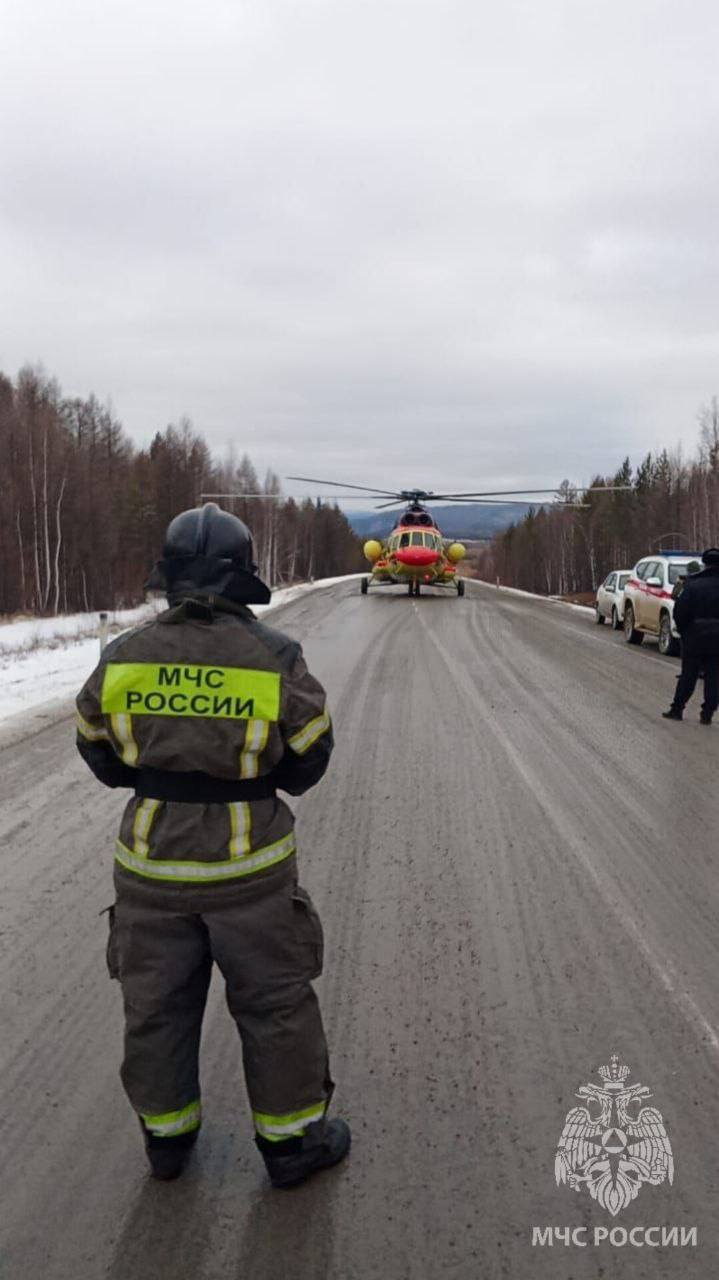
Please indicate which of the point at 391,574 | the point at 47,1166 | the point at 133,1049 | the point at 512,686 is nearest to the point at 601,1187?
the point at 133,1049

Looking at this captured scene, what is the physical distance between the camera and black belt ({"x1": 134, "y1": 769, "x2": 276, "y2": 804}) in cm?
267

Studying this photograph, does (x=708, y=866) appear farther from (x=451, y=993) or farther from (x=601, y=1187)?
(x=601, y=1187)

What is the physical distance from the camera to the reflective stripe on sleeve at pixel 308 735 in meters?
2.73

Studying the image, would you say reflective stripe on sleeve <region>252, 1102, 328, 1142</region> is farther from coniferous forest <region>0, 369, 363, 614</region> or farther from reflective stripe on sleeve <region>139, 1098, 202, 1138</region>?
coniferous forest <region>0, 369, 363, 614</region>

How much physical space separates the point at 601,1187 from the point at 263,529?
79020mm

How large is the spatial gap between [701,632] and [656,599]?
8.28m

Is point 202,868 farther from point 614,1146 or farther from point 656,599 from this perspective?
point 656,599

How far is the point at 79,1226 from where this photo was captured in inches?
104

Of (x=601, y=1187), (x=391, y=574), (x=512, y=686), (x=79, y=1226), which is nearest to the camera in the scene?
(x=79, y=1226)

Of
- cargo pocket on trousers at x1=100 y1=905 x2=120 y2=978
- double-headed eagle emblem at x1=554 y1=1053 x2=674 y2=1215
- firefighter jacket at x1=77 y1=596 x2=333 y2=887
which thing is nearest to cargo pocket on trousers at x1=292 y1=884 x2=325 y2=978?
firefighter jacket at x1=77 y1=596 x2=333 y2=887

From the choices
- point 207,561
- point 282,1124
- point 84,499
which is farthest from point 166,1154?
point 84,499

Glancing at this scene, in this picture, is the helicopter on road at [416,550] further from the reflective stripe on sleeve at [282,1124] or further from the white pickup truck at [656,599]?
the reflective stripe on sleeve at [282,1124]

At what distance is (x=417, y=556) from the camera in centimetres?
3303

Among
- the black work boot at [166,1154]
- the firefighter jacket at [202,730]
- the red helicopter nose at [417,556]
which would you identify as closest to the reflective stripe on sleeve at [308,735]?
the firefighter jacket at [202,730]
